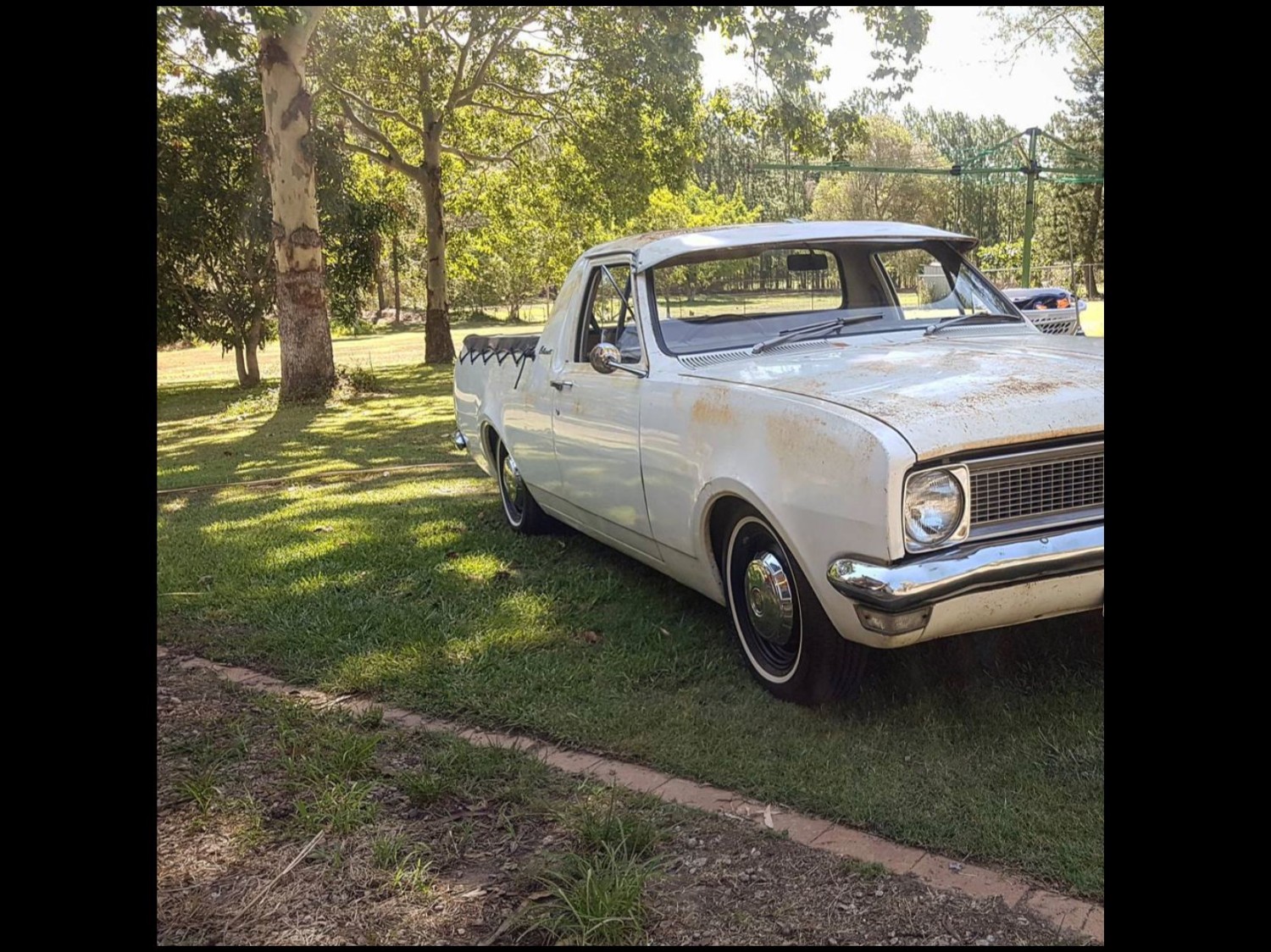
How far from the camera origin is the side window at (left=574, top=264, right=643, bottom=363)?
15.0 feet

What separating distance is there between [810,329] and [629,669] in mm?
1664

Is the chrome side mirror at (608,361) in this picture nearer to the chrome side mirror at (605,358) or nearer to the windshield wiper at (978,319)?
the chrome side mirror at (605,358)

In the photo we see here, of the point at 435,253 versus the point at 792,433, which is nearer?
the point at 792,433

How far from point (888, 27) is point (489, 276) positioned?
3268 cm

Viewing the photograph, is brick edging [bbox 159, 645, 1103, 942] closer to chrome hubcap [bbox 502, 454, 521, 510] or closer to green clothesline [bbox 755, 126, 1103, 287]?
chrome hubcap [bbox 502, 454, 521, 510]

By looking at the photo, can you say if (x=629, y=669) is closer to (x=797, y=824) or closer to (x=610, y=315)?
(x=797, y=824)

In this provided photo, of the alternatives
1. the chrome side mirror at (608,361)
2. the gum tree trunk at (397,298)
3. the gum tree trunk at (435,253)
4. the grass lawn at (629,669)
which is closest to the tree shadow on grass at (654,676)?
the grass lawn at (629,669)

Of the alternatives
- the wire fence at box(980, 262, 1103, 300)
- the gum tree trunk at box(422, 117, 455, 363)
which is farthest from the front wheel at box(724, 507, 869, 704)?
the wire fence at box(980, 262, 1103, 300)

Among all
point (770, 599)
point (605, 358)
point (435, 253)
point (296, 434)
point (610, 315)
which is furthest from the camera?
point (435, 253)

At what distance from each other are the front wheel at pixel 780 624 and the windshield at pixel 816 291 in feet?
3.75

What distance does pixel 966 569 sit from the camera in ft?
9.22

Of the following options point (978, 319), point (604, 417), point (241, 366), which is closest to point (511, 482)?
point (604, 417)

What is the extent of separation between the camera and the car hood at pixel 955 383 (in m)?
2.89

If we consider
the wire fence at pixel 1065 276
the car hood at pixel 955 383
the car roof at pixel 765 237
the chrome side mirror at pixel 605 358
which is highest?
the wire fence at pixel 1065 276
